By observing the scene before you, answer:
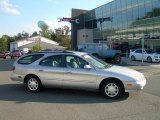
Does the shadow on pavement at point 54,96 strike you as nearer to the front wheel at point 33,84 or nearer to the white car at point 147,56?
the front wheel at point 33,84

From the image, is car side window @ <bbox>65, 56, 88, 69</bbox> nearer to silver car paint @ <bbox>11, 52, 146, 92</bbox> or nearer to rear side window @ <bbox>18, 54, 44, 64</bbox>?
silver car paint @ <bbox>11, 52, 146, 92</bbox>

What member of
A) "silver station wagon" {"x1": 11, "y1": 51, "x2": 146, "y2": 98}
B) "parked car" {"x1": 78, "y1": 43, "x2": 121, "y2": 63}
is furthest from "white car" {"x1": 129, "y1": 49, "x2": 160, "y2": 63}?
"silver station wagon" {"x1": 11, "y1": 51, "x2": 146, "y2": 98}

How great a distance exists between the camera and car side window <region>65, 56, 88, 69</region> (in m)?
9.72

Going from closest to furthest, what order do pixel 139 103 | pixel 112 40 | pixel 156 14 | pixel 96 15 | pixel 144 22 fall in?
pixel 139 103 → pixel 156 14 → pixel 144 22 → pixel 112 40 → pixel 96 15

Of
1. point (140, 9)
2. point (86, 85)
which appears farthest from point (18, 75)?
point (140, 9)

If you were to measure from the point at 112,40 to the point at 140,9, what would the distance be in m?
10.2

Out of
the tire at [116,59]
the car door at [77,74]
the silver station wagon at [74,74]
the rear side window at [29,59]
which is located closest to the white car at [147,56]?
the tire at [116,59]

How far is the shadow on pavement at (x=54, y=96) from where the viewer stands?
353 inches

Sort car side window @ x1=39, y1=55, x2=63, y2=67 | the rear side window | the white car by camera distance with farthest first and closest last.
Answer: the white car
the rear side window
car side window @ x1=39, y1=55, x2=63, y2=67

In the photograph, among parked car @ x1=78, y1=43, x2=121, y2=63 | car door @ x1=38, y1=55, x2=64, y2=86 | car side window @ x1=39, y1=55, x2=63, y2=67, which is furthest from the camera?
parked car @ x1=78, y1=43, x2=121, y2=63

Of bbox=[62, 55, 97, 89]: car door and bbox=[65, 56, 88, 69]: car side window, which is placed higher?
bbox=[65, 56, 88, 69]: car side window

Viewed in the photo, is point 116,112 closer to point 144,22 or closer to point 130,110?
point 130,110

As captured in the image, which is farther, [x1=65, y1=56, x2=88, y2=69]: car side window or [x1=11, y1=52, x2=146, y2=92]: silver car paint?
[x1=65, y1=56, x2=88, y2=69]: car side window

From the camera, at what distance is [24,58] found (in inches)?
431
